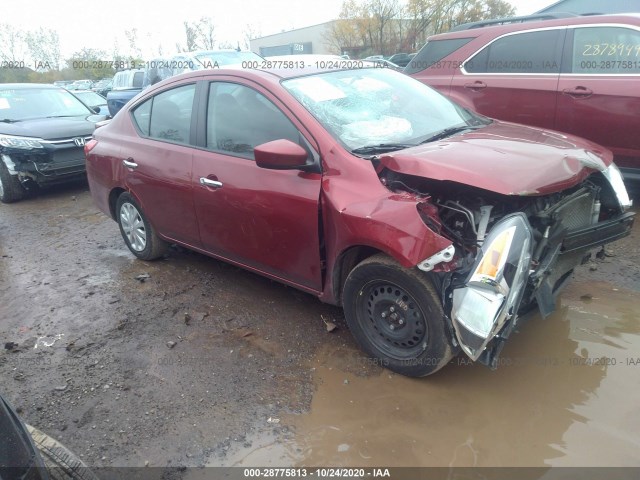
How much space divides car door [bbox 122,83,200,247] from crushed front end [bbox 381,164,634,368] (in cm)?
177

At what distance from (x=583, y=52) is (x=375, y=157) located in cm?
348

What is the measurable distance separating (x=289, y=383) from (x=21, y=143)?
6203 millimetres

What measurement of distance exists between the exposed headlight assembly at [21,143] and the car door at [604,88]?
6.73 m

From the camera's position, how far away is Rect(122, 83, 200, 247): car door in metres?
3.95

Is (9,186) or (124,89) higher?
(124,89)

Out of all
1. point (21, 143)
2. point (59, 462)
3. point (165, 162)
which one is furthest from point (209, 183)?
point (21, 143)

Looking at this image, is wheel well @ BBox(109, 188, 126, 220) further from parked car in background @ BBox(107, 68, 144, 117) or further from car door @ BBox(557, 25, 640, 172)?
parked car in background @ BBox(107, 68, 144, 117)

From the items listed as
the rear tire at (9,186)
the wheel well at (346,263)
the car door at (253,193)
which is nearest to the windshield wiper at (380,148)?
the car door at (253,193)

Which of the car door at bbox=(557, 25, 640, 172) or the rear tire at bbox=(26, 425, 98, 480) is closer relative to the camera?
the rear tire at bbox=(26, 425, 98, 480)

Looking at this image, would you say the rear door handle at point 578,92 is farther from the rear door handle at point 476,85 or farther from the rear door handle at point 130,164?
the rear door handle at point 130,164

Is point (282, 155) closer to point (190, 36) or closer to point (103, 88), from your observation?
point (103, 88)

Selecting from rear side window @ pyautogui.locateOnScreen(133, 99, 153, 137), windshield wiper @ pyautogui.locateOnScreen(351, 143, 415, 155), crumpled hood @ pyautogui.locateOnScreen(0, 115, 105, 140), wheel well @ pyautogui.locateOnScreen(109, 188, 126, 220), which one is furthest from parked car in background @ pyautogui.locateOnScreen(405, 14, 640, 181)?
crumpled hood @ pyautogui.locateOnScreen(0, 115, 105, 140)

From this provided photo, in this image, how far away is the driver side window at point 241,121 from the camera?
11.0ft

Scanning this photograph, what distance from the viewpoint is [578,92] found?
5.05 meters
